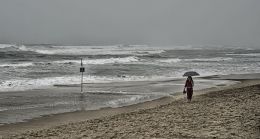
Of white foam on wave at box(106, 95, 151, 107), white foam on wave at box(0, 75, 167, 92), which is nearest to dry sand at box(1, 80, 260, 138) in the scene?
white foam on wave at box(106, 95, 151, 107)

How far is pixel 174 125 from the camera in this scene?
33.0 ft

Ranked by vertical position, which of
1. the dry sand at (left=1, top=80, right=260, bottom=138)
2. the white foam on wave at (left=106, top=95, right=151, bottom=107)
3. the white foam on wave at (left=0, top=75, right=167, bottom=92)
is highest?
the white foam on wave at (left=0, top=75, right=167, bottom=92)

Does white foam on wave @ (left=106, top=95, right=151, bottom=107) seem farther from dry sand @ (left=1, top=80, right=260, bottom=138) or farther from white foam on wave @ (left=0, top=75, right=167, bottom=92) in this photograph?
white foam on wave @ (left=0, top=75, right=167, bottom=92)

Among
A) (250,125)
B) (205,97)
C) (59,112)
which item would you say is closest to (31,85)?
(59,112)

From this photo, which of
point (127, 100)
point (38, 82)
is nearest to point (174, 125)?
point (127, 100)

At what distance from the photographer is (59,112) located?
13508mm

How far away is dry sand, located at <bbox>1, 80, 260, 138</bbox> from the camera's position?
9047 millimetres

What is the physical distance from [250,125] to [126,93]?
9.64 m

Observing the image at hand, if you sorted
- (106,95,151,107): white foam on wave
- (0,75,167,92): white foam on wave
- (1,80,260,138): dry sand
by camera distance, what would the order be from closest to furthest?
1. (1,80,260,138): dry sand
2. (106,95,151,107): white foam on wave
3. (0,75,167,92): white foam on wave

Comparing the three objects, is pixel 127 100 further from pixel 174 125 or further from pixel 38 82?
pixel 38 82

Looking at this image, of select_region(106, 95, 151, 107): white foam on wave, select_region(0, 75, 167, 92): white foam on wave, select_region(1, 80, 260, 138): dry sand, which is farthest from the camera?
select_region(0, 75, 167, 92): white foam on wave

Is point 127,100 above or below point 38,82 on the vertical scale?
below

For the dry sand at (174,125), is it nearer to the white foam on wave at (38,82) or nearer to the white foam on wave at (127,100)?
the white foam on wave at (127,100)

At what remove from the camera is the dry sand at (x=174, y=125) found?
9047mm
